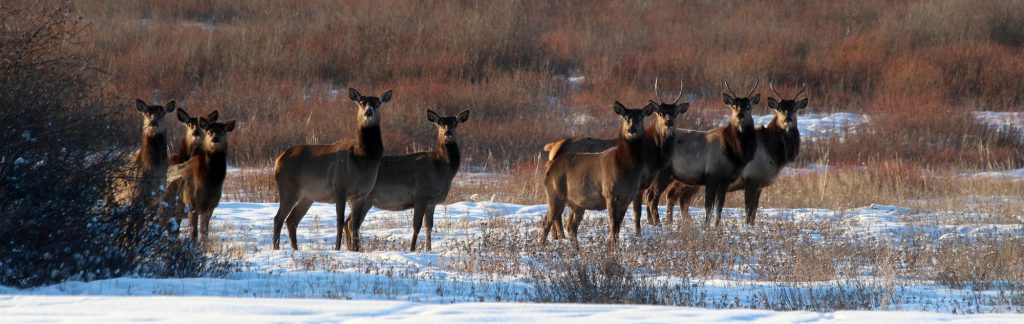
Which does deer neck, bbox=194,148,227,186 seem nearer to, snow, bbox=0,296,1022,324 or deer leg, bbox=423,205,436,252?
deer leg, bbox=423,205,436,252

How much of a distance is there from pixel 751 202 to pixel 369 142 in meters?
5.33

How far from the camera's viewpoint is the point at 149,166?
553 inches

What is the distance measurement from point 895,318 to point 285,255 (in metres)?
7.53


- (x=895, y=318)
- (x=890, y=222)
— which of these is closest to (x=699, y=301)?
(x=895, y=318)

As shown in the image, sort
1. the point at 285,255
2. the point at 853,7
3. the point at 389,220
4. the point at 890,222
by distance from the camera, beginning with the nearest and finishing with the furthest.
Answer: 1. the point at 285,255
2. the point at 890,222
3. the point at 389,220
4. the point at 853,7

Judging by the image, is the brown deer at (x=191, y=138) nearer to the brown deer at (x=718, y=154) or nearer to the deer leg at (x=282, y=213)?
the deer leg at (x=282, y=213)

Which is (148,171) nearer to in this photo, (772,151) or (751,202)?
(751,202)

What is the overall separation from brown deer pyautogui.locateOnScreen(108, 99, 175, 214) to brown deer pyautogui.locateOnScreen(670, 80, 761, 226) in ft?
22.5

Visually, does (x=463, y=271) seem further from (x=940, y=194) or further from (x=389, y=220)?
(x=940, y=194)

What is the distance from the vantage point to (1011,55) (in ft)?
125

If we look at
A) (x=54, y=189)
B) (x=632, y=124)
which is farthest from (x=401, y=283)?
(x=632, y=124)

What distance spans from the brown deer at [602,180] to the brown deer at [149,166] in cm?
430

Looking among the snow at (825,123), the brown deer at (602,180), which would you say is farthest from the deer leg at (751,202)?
the snow at (825,123)

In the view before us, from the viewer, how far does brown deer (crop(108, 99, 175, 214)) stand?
12938mm
